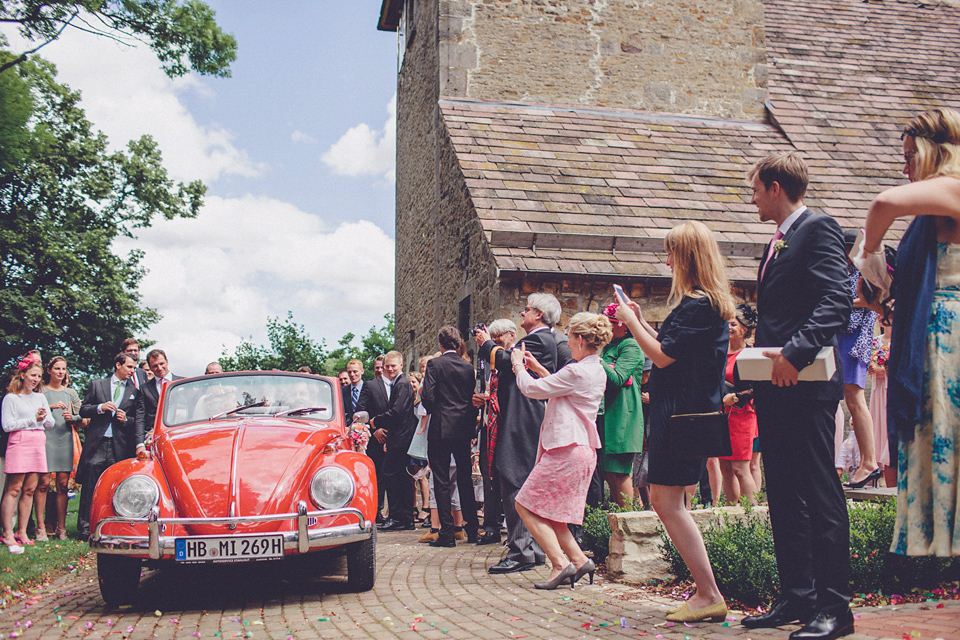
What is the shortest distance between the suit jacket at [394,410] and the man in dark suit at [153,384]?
2.24 meters

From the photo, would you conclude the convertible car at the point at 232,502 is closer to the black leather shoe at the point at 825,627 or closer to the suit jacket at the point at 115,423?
the black leather shoe at the point at 825,627

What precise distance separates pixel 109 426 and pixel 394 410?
304cm

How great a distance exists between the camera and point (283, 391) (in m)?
6.36

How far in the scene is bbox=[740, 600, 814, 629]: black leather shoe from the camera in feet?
12.1

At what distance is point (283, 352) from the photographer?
2631 cm

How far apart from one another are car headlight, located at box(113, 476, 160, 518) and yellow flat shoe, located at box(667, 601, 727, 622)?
3097 mm

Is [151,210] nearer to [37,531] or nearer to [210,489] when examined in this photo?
[37,531]

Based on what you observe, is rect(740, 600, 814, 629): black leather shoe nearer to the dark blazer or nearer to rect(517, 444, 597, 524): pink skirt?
rect(517, 444, 597, 524): pink skirt

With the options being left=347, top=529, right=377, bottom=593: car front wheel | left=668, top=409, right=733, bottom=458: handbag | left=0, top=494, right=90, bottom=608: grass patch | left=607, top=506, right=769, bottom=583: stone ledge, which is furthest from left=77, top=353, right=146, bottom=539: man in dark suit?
left=668, top=409, right=733, bottom=458: handbag

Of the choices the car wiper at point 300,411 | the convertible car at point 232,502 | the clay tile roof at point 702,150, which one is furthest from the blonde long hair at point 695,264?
the clay tile roof at point 702,150

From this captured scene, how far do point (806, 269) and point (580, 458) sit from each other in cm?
210

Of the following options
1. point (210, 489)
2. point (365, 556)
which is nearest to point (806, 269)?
point (365, 556)

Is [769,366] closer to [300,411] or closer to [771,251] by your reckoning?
[771,251]

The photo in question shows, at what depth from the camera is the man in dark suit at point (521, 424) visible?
599 cm
